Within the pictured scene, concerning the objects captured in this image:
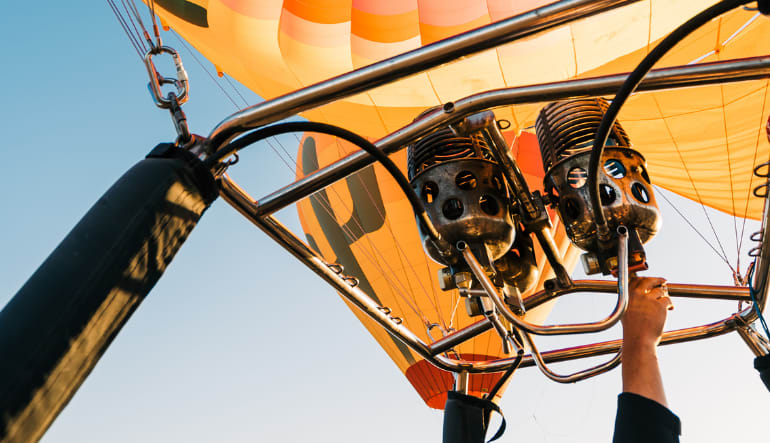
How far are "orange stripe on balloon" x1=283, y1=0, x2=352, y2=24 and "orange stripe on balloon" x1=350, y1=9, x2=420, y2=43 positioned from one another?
68 mm

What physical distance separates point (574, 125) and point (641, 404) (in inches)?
21.1

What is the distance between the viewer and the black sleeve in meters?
0.83

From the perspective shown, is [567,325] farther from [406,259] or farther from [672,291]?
[406,259]

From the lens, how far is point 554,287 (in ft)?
4.18

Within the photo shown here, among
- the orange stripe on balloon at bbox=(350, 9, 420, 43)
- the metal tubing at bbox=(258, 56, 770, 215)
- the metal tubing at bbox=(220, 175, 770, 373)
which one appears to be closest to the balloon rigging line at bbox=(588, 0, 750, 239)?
the metal tubing at bbox=(258, 56, 770, 215)

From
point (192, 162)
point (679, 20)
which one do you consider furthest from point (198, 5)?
point (192, 162)

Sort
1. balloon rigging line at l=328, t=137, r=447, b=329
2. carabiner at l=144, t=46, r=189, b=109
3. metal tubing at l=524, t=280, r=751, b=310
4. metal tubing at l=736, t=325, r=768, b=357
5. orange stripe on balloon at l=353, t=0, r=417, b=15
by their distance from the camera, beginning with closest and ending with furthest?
carabiner at l=144, t=46, r=189, b=109 < metal tubing at l=524, t=280, r=751, b=310 < metal tubing at l=736, t=325, r=768, b=357 < orange stripe on balloon at l=353, t=0, r=417, b=15 < balloon rigging line at l=328, t=137, r=447, b=329

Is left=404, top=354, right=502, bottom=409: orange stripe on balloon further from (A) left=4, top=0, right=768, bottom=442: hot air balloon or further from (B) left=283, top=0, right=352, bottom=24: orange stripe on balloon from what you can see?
(B) left=283, top=0, right=352, bottom=24: orange stripe on balloon

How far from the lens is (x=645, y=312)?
1060 mm

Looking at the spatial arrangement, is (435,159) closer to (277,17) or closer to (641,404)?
(641,404)

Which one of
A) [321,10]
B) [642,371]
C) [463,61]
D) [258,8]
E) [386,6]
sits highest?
[386,6]

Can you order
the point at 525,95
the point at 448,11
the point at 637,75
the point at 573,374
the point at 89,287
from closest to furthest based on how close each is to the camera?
1. the point at 89,287
2. the point at 637,75
3. the point at 525,95
4. the point at 573,374
5. the point at 448,11

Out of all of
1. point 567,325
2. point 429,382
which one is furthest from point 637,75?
point 429,382

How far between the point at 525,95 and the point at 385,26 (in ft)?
10.3
